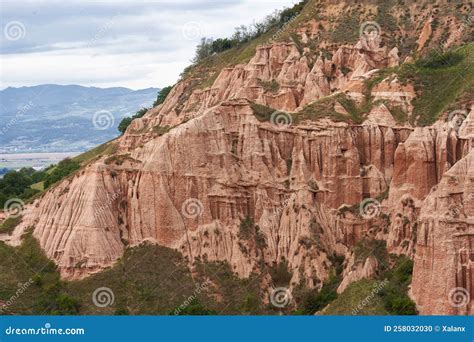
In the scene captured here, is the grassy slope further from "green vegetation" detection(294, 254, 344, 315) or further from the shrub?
the shrub

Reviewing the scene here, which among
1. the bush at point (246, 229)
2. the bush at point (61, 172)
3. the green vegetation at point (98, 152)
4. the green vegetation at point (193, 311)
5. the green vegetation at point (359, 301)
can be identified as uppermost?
the green vegetation at point (98, 152)

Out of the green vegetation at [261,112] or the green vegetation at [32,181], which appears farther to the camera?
the green vegetation at [32,181]

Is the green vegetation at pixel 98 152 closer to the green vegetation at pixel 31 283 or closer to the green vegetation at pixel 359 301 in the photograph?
the green vegetation at pixel 31 283

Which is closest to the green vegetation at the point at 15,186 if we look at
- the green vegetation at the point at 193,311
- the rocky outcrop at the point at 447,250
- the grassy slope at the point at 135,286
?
the grassy slope at the point at 135,286

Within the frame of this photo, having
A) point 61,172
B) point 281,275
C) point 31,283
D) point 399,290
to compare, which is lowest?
point 281,275

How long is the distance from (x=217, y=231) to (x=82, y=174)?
1135 centimetres

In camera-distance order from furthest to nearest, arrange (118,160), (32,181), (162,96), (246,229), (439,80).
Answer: (162,96) → (32,181) → (439,80) → (118,160) → (246,229)

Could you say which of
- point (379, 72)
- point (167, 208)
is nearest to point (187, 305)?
point (167, 208)

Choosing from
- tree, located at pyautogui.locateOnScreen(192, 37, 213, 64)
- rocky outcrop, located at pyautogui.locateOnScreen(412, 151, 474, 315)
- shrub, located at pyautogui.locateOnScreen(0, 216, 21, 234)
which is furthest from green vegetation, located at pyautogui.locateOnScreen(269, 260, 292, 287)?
tree, located at pyautogui.locateOnScreen(192, 37, 213, 64)

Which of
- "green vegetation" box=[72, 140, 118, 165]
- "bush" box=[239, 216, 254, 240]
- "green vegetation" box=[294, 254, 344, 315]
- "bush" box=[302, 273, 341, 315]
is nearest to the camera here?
"bush" box=[302, 273, 341, 315]

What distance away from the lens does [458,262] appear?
56.0 meters

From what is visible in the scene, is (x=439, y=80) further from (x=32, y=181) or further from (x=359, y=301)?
(x=32, y=181)

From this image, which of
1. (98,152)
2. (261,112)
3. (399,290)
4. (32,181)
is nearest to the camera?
(399,290)

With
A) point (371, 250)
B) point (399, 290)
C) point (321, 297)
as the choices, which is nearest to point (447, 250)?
point (399, 290)
